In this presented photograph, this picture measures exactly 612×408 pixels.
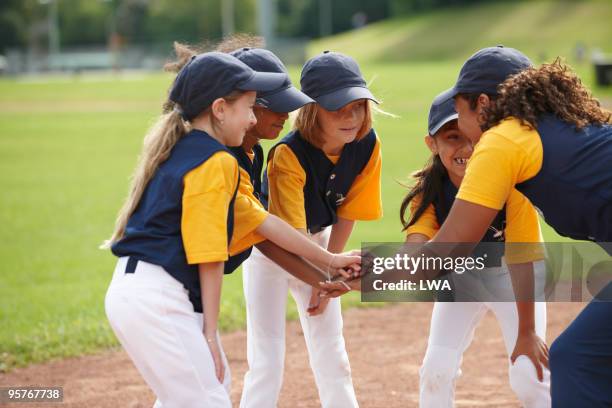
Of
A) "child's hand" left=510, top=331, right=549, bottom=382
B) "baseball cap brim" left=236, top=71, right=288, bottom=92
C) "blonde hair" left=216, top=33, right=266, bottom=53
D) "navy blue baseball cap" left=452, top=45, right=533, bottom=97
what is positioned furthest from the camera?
"blonde hair" left=216, top=33, right=266, bottom=53

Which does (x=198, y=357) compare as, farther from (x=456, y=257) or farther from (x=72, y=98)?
(x=72, y=98)

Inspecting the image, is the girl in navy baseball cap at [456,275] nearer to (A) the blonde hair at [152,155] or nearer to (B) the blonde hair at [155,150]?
(B) the blonde hair at [155,150]

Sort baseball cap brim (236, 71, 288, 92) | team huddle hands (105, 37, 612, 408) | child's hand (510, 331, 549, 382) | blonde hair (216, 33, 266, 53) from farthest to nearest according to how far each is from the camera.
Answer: blonde hair (216, 33, 266, 53), child's hand (510, 331, 549, 382), baseball cap brim (236, 71, 288, 92), team huddle hands (105, 37, 612, 408)

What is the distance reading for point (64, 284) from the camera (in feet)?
26.5

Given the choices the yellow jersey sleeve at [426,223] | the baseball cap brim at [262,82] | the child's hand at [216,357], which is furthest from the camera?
the yellow jersey sleeve at [426,223]

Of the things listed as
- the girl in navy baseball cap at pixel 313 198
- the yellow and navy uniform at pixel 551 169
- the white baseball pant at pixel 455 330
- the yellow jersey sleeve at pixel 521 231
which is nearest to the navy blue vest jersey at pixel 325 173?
the girl in navy baseball cap at pixel 313 198

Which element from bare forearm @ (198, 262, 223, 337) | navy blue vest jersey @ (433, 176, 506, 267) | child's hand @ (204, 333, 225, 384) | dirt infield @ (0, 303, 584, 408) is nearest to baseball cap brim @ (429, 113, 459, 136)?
navy blue vest jersey @ (433, 176, 506, 267)

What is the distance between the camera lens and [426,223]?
390cm

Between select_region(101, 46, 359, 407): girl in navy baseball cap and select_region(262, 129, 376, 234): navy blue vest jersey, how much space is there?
89cm

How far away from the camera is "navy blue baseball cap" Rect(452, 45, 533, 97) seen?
333 cm


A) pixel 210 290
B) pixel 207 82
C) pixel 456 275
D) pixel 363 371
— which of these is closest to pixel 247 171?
pixel 207 82

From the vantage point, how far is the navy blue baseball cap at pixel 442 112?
3.69 metres

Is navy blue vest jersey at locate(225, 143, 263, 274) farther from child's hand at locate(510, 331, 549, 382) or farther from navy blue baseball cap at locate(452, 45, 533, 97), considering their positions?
child's hand at locate(510, 331, 549, 382)

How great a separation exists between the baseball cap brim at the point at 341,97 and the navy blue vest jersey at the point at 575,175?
3.49ft
